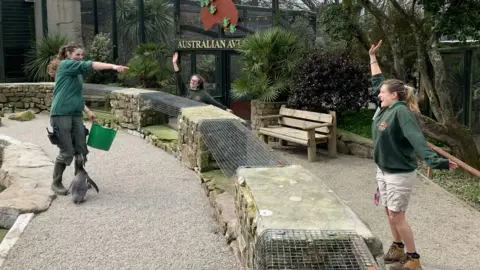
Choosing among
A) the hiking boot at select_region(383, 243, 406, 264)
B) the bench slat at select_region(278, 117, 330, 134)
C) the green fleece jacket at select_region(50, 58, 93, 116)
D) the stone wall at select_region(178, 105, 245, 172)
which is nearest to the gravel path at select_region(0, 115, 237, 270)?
the stone wall at select_region(178, 105, 245, 172)

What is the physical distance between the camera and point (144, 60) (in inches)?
509

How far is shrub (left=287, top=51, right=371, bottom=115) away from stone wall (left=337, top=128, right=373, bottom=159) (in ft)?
1.79

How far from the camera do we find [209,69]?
13828mm

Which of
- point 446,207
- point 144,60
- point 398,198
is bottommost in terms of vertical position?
point 446,207

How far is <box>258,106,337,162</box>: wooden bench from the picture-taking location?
9133 millimetres

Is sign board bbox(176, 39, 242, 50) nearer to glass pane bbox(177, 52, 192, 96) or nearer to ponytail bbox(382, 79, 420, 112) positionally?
glass pane bbox(177, 52, 192, 96)

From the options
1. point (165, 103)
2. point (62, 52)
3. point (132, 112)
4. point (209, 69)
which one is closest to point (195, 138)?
point (62, 52)

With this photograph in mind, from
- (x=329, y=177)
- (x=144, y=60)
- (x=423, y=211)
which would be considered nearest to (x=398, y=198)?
(x=423, y=211)

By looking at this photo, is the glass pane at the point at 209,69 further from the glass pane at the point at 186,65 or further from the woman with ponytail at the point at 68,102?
the woman with ponytail at the point at 68,102

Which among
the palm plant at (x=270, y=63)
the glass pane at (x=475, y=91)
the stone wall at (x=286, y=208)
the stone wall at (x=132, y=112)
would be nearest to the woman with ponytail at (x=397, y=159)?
the stone wall at (x=286, y=208)

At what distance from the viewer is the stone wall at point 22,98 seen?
1292 cm

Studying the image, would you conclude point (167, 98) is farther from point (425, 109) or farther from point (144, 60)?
point (425, 109)

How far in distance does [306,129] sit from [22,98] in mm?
7421

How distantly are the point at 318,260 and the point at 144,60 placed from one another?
35.5 feet
